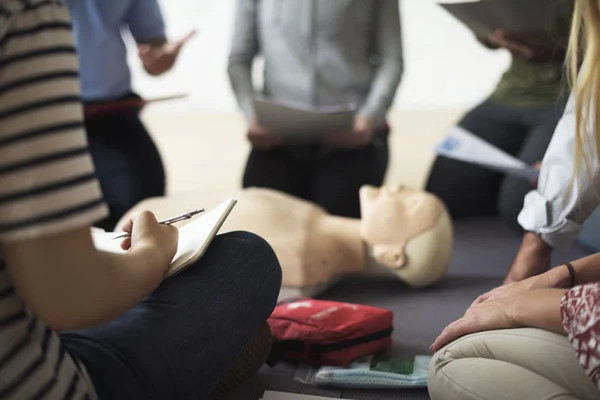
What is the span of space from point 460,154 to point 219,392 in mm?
773

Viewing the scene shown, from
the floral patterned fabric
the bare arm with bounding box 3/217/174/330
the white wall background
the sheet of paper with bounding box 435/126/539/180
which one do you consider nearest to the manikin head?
the sheet of paper with bounding box 435/126/539/180

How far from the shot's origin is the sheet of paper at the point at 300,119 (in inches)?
65.2

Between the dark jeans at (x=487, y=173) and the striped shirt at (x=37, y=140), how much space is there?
4.78 feet

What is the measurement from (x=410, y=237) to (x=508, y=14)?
56 centimetres

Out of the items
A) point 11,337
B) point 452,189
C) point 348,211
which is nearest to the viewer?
point 11,337

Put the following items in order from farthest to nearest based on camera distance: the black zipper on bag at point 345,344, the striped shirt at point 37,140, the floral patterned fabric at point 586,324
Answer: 1. the black zipper on bag at point 345,344
2. the floral patterned fabric at point 586,324
3. the striped shirt at point 37,140

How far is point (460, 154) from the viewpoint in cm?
152

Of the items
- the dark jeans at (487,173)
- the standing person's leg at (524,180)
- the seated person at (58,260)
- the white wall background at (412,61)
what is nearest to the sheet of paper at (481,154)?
the standing person's leg at (524,180)

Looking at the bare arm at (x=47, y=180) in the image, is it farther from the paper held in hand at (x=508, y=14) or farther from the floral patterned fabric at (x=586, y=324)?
the paper held in hand at (x=508, y=14)

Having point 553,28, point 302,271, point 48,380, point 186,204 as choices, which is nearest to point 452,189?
point 553,28

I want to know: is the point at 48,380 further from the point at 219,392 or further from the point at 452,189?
the point at 452,189

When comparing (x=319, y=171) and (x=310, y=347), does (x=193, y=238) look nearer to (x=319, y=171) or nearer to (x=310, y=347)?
(x=310, y=347)

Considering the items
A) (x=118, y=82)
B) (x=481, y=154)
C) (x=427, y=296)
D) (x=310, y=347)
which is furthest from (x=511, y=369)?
(x=118, y=82)

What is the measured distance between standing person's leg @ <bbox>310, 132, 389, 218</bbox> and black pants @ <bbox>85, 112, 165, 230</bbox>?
1.48 ft
